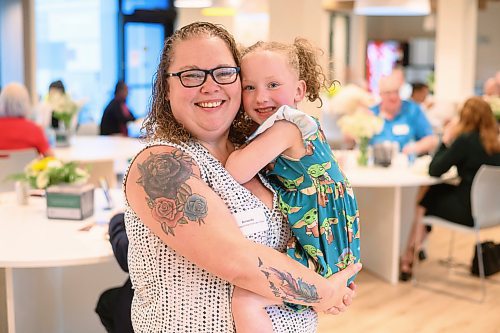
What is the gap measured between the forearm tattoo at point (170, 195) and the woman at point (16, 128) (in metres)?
3.94

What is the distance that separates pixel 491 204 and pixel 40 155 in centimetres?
323

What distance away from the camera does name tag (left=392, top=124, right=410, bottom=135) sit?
20.8 feet

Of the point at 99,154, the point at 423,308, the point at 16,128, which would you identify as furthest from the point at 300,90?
the point at 99,154

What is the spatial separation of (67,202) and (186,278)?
72.1 inches

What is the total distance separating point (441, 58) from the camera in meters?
11.4

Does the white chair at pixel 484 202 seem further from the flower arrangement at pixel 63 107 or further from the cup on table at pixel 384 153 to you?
the flower arrangement at pixel 63 107

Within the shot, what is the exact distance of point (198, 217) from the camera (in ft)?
5.77

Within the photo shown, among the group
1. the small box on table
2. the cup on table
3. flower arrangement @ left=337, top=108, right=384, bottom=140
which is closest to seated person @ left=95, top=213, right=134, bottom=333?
the small box on table

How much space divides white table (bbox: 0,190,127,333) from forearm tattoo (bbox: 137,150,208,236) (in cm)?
118

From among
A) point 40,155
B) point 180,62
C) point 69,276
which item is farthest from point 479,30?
point 180,62

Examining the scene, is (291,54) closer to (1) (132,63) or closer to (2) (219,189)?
(2) (219,189)

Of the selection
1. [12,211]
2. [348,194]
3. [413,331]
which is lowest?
[413,331]

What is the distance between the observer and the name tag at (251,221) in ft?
6.06

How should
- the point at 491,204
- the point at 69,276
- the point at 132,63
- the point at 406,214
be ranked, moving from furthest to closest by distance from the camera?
the point at 132,63 → the point at 406,214 → the point at 491,204 → the point at 69,276
